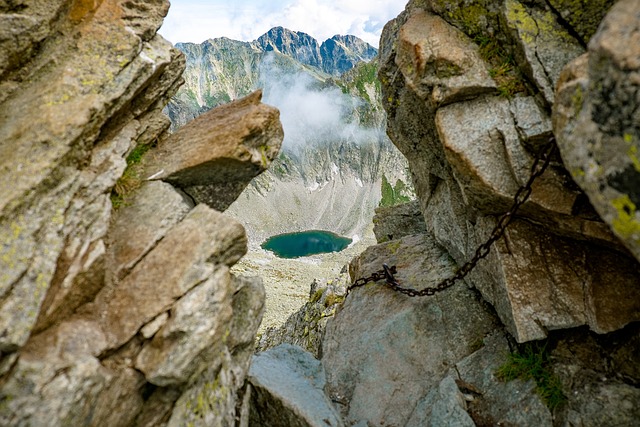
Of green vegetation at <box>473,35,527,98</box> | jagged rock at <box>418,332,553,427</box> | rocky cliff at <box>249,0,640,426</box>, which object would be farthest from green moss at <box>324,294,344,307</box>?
green vegetation at <box>473,35,527,98</box>

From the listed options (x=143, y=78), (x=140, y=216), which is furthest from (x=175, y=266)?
(x=143, y=78)

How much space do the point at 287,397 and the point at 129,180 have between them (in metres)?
7.92

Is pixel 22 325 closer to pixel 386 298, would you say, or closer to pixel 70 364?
pixel 70 364

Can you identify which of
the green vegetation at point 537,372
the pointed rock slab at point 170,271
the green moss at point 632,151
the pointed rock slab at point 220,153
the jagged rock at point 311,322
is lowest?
the jagged rock at point 311,322

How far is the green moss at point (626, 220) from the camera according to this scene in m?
5.55

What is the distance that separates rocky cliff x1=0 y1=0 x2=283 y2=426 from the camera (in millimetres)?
6082

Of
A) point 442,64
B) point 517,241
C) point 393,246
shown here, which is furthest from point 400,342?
point 442,64

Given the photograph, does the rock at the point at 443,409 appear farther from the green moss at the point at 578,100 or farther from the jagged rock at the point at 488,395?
the green moss at the point at 578,100

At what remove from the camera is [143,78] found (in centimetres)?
954

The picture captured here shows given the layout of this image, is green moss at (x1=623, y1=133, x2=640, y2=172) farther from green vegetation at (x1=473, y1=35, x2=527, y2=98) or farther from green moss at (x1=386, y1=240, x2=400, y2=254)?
green moss at (x1=386, y1=240, x2=400, y2=254)

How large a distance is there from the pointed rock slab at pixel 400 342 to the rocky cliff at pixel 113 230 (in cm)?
499

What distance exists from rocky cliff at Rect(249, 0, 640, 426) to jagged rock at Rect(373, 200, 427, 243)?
8.31 m

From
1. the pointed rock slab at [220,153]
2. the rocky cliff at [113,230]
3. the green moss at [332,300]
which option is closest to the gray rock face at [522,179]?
the pointed rock slab at [220,153]

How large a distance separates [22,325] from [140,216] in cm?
342
